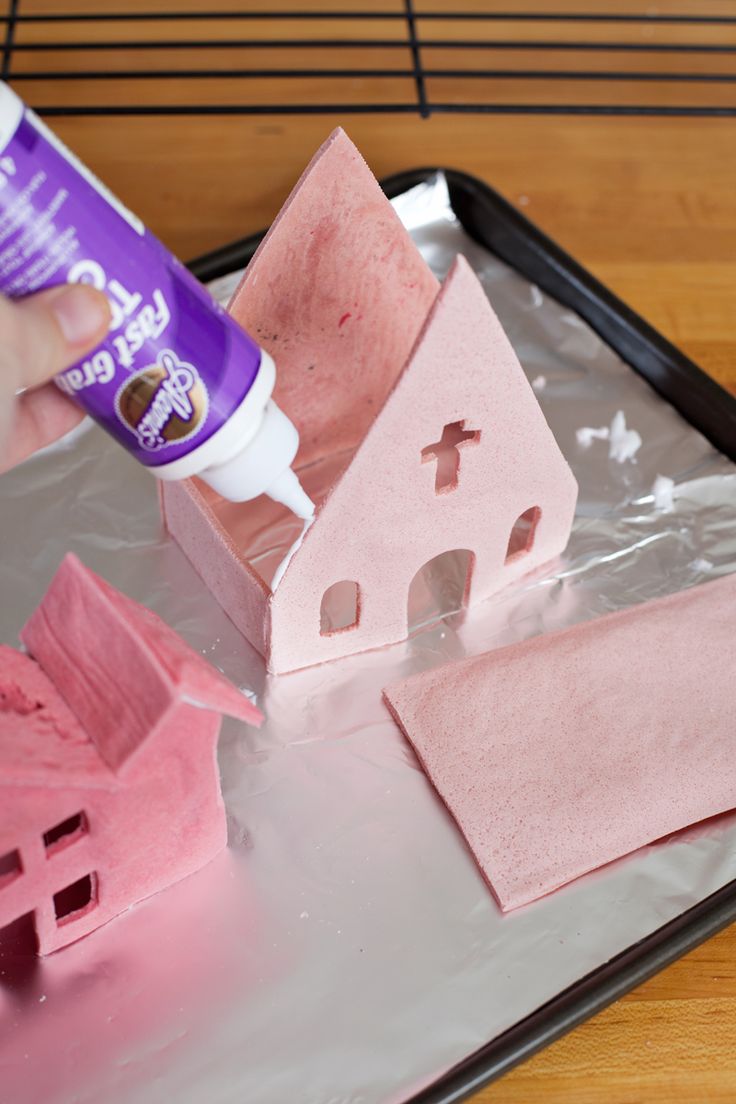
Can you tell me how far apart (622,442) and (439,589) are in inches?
7.5

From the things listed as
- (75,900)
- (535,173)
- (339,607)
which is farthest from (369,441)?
(535,173)

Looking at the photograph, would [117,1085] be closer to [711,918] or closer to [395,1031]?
[395,1031]

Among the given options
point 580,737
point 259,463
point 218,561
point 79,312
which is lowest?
point 580,737

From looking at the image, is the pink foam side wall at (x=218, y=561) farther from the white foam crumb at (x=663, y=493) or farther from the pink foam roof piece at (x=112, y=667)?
the white foam crumb at (x=663, y=493)

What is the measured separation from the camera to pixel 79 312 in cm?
44

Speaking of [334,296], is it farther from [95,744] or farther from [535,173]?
[535,173]

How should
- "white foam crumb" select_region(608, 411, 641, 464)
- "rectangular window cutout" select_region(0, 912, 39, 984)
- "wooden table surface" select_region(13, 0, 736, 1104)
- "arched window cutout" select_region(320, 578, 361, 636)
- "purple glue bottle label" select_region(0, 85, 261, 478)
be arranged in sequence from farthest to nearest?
"wooden table surface" select_region(13, 0, 736, 1104)
"white foam crumb" select_region(608, 411, 641, 464)
"arched window cutout" select_region(320, 578, 361, 636)
"rectangular window cutout" select_region(0, 912, 39, 984)
"purple glue bottle label" select_region(0, 85, 261, 478)

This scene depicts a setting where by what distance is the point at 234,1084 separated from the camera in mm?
512

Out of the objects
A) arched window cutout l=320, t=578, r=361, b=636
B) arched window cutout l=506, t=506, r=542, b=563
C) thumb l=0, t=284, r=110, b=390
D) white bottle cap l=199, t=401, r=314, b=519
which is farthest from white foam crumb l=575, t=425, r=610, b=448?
thumb l=0, t=284, r=110, b=390

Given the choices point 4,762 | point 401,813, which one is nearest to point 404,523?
point 401,813

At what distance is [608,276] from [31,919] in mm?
668

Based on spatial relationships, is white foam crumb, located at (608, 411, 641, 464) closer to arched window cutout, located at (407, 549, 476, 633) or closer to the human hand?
arched window cutout, located at (407, 549, 476, 633)

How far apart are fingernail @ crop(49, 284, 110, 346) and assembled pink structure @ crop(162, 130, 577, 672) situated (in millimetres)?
154

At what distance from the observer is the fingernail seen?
0.44m
